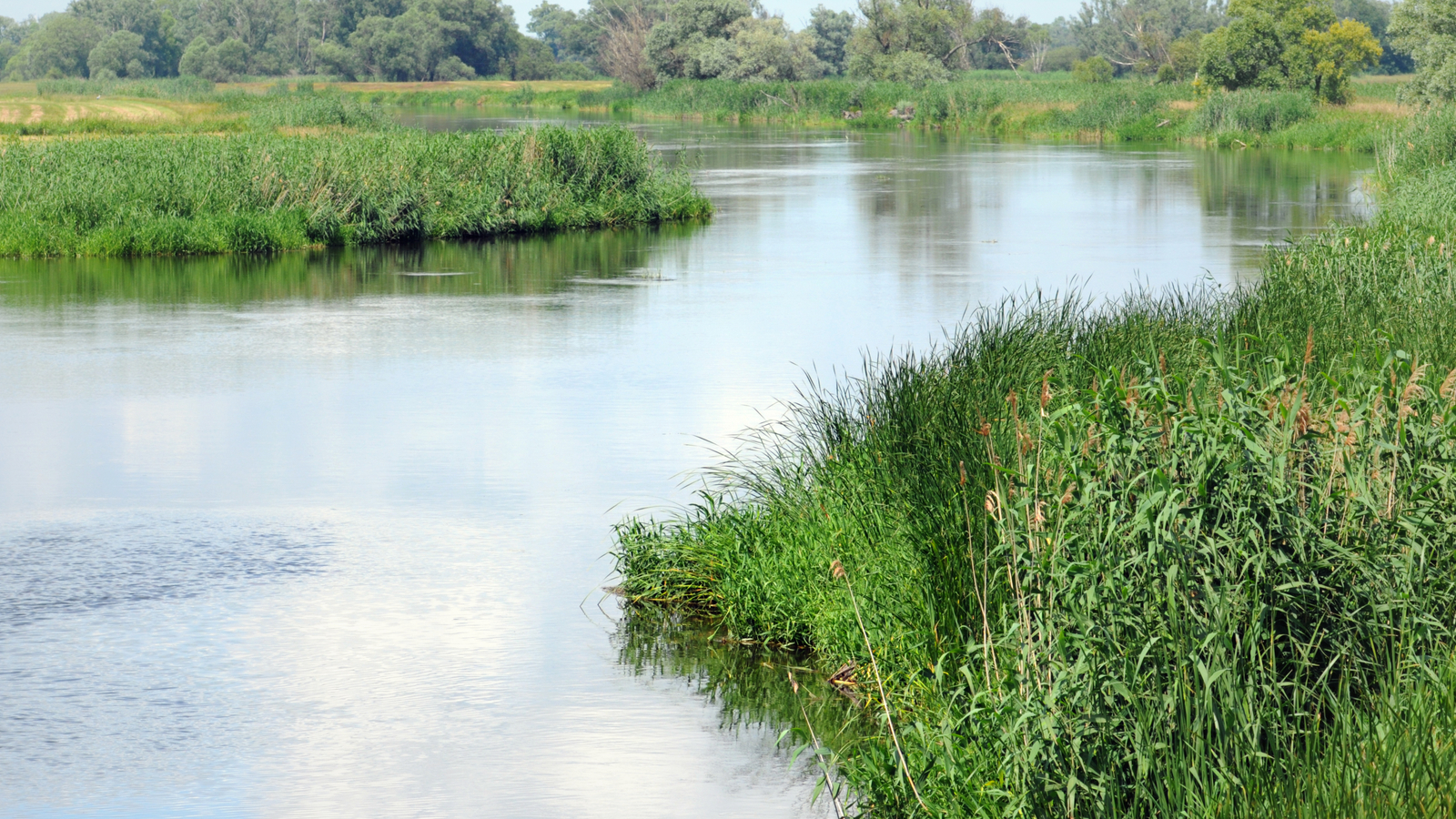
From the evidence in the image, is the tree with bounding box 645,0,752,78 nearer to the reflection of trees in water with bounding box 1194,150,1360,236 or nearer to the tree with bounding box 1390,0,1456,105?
the reflection of trees in water with bounding box 1194,150,1360,236

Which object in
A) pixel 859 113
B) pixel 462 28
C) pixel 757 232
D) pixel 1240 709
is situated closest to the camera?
pixel 1240 709

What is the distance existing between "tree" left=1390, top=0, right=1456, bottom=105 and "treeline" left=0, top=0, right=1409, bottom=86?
15.7 metres

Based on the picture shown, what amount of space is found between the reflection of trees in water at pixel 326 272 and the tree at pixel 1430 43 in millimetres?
24310

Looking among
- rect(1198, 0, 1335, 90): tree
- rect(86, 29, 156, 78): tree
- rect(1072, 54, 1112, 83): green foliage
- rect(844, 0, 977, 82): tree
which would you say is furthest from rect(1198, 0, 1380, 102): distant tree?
rect(86, 29, 156, 78): tree

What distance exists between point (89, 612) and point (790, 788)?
383 centimetres

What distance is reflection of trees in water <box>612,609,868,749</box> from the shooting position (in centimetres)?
699

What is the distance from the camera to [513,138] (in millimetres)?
29531

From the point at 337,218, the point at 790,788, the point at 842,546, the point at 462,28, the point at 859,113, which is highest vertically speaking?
the point at 462,28

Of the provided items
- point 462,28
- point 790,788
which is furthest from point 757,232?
point 462,28

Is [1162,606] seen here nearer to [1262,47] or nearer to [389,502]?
[389,502]

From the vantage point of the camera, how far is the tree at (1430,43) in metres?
41.4

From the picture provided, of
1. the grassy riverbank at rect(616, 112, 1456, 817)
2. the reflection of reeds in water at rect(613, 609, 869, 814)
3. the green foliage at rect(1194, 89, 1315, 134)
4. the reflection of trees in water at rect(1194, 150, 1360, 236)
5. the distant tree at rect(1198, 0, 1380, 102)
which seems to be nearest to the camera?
the grassy riverbank at rect(616, 112, 1456, 817)

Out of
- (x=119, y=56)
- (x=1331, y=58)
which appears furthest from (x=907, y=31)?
(x=119, y=56)

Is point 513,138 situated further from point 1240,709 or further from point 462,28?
point 462,28
